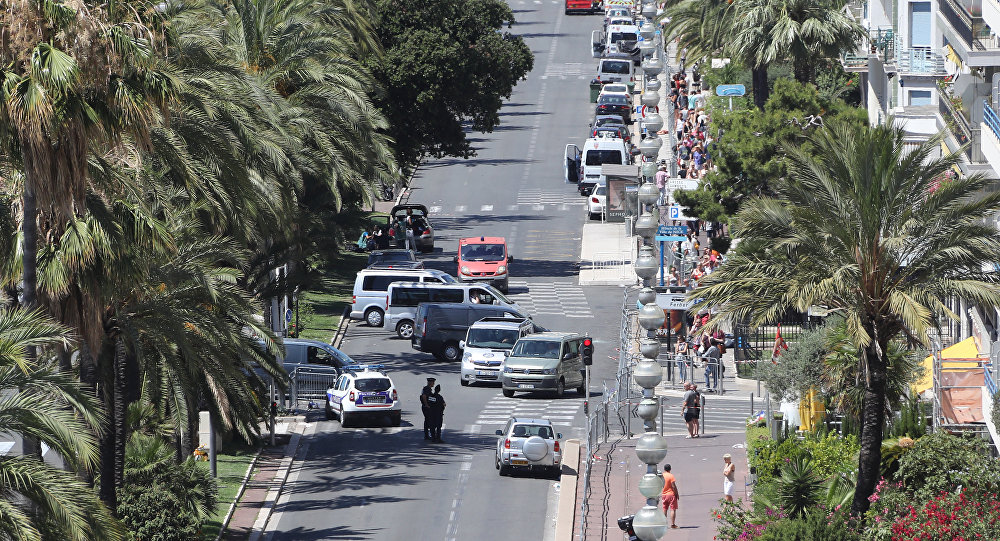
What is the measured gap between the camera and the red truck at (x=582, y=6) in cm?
12638

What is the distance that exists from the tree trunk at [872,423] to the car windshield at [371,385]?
1611cm

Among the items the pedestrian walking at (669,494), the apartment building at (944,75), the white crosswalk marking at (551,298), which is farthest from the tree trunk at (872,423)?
the white crosswalk marking at (551,298)

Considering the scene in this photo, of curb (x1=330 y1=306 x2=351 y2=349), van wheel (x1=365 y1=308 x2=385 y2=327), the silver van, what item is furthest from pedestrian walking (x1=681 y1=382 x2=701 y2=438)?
van wheel (x1=365 y1=308 x2=385 y2=327)

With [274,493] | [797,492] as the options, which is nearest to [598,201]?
[274,493]

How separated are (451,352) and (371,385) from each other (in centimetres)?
776

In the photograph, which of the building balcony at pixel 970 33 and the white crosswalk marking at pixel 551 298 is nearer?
the building balcony at pixel 970 33

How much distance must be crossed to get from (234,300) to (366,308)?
22054 millimetres

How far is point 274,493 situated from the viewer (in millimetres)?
33844

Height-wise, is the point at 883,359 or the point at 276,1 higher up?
the point at 276,1

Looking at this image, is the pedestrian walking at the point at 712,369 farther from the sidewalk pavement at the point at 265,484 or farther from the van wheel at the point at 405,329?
the van wheel at the point at 405,329

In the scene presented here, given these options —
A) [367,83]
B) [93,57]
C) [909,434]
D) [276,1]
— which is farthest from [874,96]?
[93,57]

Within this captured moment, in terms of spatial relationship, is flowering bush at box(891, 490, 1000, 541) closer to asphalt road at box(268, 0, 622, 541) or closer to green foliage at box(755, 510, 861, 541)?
green foliage at box(755, 510, 861, 541)

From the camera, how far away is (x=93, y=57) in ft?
74.6

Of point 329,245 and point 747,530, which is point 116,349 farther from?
point 329,245
